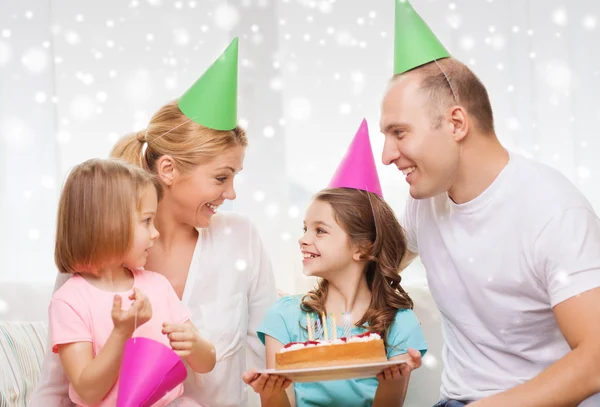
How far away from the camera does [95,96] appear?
2.52 m

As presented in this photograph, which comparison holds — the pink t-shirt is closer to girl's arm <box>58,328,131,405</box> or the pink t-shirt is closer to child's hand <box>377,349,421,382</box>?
girl's arm <box>58,328,131,405</box>

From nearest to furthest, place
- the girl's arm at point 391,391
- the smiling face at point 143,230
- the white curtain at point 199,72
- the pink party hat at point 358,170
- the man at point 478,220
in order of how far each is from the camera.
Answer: the man at point 478,220, the smiling face at point 143,230, the girl's arm at point 391,391, the pink party hat at point 358,170, the white curtain at point 199,72

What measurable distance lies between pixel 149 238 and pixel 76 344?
0.27 m

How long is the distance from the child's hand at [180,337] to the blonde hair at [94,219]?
206mm

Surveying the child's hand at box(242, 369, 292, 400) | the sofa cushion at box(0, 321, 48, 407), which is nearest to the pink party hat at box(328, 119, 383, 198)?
the child's hand at box(242, 369, 292, 400)

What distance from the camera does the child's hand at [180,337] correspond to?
147cm

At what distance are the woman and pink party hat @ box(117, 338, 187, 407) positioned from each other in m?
0.50

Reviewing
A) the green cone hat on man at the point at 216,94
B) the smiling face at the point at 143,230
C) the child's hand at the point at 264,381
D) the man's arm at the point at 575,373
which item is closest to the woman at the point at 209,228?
the green cone hat on man at the point at 216,94

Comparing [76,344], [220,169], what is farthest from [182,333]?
[220,169]

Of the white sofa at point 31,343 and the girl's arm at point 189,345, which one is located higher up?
the girl's arm at point 189,345

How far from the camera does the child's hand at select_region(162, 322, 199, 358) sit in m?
1.47

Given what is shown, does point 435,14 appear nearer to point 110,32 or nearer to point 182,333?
point 110,32

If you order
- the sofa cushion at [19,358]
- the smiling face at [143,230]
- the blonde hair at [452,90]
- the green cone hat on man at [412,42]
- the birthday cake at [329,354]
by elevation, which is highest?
the green cone hat on man at [412,42]

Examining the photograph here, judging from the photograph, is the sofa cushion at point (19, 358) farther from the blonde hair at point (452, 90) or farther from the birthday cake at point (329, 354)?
the blonde hair at point (452, 90)
